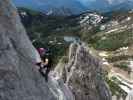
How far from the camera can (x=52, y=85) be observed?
101 feet

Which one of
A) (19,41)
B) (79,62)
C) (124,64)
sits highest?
(19,41)

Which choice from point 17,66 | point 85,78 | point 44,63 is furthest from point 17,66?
point 85,78

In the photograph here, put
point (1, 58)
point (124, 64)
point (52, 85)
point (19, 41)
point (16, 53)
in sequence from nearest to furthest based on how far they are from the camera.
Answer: point (1, 58) → point (16, 53) → point (19, 41) → point (52, 85) → point (124, 64)

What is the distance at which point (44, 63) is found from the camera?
96.9 ft

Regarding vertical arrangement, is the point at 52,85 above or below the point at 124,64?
above

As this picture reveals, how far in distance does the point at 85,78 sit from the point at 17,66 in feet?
88.1

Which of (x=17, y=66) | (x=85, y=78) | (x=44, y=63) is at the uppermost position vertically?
(x=17, y=66)

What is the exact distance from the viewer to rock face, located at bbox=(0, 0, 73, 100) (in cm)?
2270

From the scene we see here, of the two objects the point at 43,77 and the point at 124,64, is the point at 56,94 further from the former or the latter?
the point at 124,64

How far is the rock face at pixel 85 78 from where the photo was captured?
48.5m

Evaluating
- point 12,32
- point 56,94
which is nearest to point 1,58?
point 12,32

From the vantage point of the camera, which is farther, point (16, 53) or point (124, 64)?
point (124, 64)

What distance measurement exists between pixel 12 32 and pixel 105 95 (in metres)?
25.6

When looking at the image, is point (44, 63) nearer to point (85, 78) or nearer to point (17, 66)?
point (17, 66)
